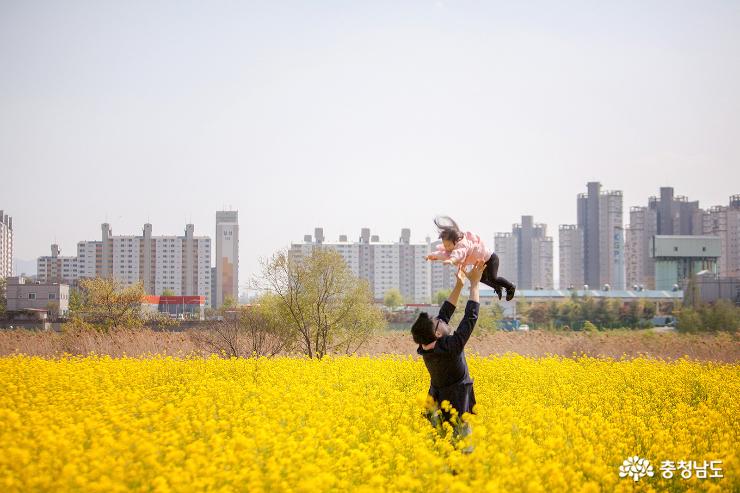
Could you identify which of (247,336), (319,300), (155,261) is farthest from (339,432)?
(155,261)

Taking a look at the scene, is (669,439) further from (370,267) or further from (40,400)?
(370,267)

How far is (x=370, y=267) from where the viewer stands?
6014 inches

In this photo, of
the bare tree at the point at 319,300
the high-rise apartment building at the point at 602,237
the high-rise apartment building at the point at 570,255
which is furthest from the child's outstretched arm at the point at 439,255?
the high-rise apartment building at the point at 570,255

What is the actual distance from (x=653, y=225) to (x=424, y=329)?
5519 inches

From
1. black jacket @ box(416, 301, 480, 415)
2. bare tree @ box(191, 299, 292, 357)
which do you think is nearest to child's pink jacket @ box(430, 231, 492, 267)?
black jacket @ box(416, 301, 480, 415)

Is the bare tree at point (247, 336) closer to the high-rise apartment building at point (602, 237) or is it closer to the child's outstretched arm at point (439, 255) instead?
the child's outstretched arm at point (439, 255)

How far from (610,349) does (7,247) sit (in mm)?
167672

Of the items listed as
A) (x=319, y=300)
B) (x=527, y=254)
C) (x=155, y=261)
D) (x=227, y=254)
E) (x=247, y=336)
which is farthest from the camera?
(x=527, y=254)

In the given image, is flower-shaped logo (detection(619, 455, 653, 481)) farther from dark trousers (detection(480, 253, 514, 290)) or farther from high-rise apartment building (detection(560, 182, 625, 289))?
high-rise apartment building (detection(560, 182, 625, 289))

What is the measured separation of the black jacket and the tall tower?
128 metres

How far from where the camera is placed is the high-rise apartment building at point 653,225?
133875 millimetres

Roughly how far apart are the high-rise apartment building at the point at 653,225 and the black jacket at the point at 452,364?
13409 cm

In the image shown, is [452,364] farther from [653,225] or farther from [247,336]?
[653,225]

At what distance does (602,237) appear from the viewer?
14138 cm
